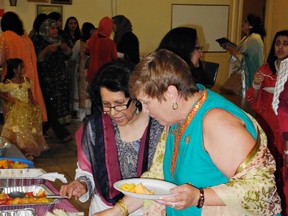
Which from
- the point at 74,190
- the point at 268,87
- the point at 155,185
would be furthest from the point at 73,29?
the point at 155,185

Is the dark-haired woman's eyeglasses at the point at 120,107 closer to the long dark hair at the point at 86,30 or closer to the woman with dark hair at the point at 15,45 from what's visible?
the woman with dark hair at the point at 15,45

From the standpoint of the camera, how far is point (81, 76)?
6.69 meters

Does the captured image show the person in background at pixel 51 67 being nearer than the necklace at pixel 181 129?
No

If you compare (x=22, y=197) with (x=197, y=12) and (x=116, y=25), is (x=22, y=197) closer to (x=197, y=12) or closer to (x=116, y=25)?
(x=116, y=25)

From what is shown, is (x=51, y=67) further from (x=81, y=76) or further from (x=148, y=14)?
(x=148, y=14)

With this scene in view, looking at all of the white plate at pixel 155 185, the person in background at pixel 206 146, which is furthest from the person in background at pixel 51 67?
the person in background at pixel 206 146

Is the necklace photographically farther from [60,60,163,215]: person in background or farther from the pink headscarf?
the pink headscarf

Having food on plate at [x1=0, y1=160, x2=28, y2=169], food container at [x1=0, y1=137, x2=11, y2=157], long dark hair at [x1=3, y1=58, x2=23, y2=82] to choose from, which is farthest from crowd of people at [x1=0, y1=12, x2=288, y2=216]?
long dark hair at [x1=3, y1=58, x2=23, y2=82]

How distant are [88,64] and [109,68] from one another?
4541 millimetres

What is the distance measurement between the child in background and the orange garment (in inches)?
14.4

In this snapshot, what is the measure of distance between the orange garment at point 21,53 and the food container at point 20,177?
2.74 m

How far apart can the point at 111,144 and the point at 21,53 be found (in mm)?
3151

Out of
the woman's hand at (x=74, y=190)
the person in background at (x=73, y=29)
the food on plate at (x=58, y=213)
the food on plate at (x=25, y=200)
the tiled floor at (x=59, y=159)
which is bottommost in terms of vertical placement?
the tiled floor at (x=59, y=159)

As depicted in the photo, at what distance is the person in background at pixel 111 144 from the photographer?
199cm
